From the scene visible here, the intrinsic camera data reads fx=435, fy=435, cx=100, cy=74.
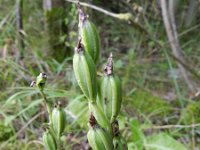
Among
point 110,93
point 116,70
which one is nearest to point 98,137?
point 110,93

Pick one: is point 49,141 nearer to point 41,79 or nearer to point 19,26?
point 41,79

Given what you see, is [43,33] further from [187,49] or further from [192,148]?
[192,148]

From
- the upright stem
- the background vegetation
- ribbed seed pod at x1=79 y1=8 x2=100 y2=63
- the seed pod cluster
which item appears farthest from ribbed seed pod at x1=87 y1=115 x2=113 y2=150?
the upright stem

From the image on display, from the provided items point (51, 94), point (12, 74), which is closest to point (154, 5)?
point (12, 74)

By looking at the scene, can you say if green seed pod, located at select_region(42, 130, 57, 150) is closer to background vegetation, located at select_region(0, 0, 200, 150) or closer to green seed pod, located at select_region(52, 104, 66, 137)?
green seed pod, located at select_region(52, 104, 66, 137)

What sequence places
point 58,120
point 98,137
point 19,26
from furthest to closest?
point 19,26, point 58,120, point 98,137
